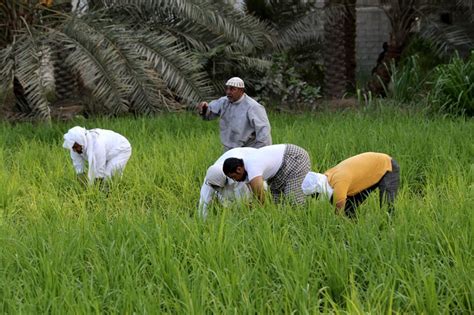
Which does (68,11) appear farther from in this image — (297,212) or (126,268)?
(126,268)

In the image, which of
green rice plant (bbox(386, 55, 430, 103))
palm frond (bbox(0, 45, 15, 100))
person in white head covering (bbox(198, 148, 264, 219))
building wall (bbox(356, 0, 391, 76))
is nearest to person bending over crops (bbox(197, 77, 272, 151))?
person in white head covering (bbox(198, 148, 264, 219))

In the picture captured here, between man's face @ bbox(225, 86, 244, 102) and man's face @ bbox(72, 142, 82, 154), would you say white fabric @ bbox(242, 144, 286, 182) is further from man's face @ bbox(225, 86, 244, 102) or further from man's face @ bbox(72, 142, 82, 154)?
man's face @ bbox(72, 142, 82, 154)

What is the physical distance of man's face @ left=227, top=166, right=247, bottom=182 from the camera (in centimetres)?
509

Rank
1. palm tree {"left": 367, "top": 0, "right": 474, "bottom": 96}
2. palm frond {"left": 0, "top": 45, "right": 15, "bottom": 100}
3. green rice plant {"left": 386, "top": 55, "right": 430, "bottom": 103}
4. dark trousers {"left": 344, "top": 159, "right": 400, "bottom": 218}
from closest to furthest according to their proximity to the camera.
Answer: dark trousers {"left": 344, "top": 159, "right": 400, "bottom": 218} < palm frond {"left": 0, "top": 45, "right": 15, "bottom": 100} < green rice plant {"left": 386, "top": 55, "right": 430, "bottom": 103} < palm tree {"left": 367, "top": 0, "right": 474, "bottom": 96}

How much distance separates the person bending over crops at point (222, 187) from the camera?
536cm

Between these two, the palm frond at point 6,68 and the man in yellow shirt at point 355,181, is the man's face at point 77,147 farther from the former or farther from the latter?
the palm frond at point 6,68

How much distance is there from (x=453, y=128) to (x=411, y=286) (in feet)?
16.6

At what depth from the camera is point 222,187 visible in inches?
215

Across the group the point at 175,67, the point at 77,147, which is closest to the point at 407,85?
the point at 175,67

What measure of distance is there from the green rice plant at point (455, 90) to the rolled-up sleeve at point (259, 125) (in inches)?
173

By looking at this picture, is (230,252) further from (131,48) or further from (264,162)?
(131,48)

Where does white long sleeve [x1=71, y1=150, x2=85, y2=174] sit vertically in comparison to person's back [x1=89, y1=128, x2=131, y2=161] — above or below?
below

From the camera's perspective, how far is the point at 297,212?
505 centimetres

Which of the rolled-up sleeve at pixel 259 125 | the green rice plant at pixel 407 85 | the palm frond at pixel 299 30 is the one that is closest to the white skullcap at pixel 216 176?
the rolled-up sleeve at pixel 259 125
